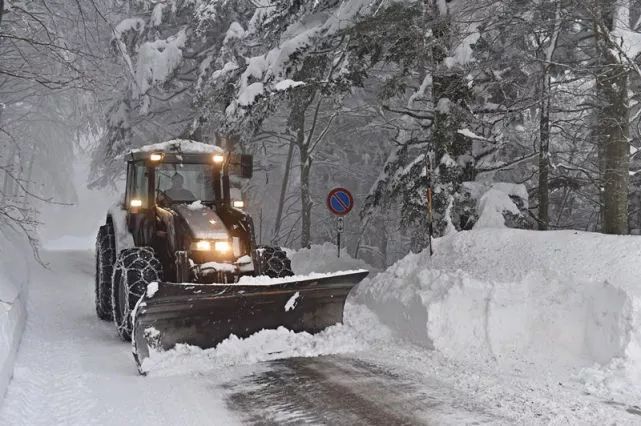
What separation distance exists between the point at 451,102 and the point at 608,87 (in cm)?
260

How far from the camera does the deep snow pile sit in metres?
5.45

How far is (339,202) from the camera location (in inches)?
429

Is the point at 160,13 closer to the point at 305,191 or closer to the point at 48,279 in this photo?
the point at 305,191

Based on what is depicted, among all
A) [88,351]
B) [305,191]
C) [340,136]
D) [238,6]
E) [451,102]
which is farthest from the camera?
[340,136]

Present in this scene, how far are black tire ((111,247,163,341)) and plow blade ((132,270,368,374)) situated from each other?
0.79 metres

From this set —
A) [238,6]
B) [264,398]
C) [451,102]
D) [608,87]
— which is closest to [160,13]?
[238,6]

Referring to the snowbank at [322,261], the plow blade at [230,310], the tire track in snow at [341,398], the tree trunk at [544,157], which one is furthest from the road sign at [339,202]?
the tire track in snow at [341,398]

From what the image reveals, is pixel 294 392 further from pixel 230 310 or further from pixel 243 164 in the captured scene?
pixel 243 164

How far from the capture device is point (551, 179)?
34.3ft

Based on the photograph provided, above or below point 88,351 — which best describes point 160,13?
above

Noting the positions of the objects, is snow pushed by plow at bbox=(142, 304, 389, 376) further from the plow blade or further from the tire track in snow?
the tire track in snow

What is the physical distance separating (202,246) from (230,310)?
34.4 inches

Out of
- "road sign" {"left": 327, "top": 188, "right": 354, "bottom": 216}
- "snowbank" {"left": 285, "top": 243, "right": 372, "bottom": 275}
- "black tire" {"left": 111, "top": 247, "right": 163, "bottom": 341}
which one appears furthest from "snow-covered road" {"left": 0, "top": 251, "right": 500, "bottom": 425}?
"snowbank" {"left": 285, "top": 243, "right": 372, "bottom": 275}

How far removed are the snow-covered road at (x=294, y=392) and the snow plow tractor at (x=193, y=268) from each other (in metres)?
0.40
